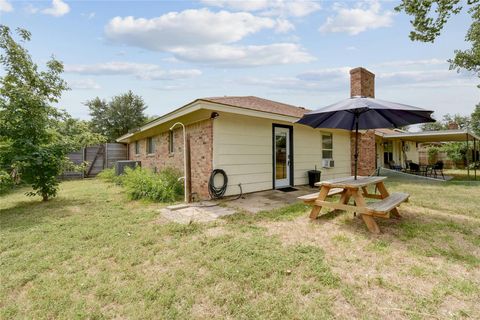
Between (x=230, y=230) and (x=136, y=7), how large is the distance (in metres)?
6.72

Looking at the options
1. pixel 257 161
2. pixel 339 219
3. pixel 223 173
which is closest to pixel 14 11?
pixel 223 173

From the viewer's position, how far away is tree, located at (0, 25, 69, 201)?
216 inches

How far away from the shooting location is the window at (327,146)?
9594 mm

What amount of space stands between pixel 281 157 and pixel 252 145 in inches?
54.8

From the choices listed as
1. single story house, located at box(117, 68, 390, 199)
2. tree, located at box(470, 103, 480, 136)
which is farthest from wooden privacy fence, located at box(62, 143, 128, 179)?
tree, located at box(470, 103, 480, 136)

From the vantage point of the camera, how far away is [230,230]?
3771mm

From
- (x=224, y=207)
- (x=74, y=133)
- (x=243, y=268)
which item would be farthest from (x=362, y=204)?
(x=74, y=133)

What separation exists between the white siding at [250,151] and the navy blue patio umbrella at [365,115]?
226 centimetres

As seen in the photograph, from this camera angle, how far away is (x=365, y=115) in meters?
4.93

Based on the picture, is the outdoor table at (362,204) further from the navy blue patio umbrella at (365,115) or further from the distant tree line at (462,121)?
the distant tree line at (462,121)

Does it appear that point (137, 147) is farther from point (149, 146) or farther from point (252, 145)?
point (252, 145)

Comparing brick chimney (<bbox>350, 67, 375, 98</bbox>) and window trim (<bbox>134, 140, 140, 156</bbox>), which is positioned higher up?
brick chimney (<bbox>350, 67, 375, 98</bbox>)

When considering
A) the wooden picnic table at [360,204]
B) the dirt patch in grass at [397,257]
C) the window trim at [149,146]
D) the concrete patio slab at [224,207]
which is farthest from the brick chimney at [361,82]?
the window trim at [149,146]

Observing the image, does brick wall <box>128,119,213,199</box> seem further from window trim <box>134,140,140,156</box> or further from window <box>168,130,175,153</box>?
window trim <box>134,140,140,156</box>
